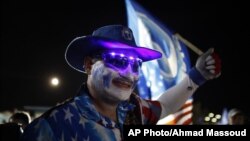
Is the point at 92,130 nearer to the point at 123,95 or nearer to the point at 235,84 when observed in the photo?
the point at 123,95

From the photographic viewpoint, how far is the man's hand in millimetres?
3338

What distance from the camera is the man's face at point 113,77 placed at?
2891mm

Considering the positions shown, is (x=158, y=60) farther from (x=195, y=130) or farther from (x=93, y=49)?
(x=195, y=130)

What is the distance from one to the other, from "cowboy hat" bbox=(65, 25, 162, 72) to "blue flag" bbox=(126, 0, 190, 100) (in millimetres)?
3492

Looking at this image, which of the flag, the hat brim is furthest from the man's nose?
the flag

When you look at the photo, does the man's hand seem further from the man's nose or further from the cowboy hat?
the man's nose

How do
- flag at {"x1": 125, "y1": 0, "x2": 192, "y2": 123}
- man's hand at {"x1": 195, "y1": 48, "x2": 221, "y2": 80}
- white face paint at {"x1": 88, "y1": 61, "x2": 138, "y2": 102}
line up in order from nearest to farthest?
white face paint at {"x1": 88, "y1": 61, "x2": 138, "y2": 102}
man's hand at {"x1": 195, "y1": 48, "x2": 221, "y2": 80}
flag at {"x1": 125, "y1": 0, "x2": 192, "y2": 123}

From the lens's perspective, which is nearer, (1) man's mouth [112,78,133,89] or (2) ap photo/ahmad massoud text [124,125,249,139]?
(2) ap photo/ahmad massoud text [124,125,249,139]

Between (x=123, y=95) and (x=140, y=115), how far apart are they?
0.36 m

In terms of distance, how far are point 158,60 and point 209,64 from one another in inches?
153

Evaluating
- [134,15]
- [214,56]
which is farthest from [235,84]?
[214,56]

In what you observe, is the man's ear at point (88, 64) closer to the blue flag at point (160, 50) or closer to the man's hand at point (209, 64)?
the man's hand at point (209, 64)

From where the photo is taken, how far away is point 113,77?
289 cm

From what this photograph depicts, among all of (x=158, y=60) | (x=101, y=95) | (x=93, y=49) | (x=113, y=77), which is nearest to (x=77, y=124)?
(x=101, y=95)
